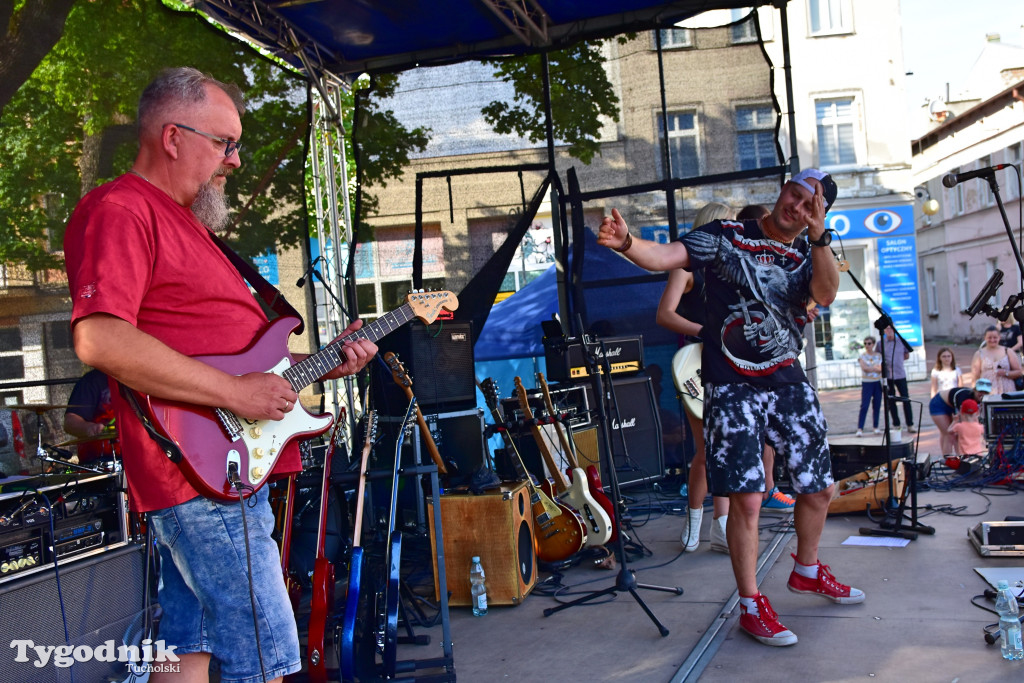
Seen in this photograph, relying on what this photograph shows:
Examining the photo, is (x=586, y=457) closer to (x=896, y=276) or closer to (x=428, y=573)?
(x=428, y=573)

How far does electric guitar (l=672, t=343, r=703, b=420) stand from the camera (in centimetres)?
533

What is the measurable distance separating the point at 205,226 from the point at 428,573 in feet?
11.1

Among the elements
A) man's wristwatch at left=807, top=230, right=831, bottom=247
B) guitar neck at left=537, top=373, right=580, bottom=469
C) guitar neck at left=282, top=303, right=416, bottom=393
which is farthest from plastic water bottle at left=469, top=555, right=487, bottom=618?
man's wristwatch at left=807, top=230, right=831, bottom=247

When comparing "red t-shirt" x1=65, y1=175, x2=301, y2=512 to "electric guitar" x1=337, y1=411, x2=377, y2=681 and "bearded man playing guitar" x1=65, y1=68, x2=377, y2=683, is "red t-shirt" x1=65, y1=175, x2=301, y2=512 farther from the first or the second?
"electric guitar" x1=337, y1=411, x2=377, y2=681

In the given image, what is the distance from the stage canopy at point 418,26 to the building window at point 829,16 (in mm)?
14106

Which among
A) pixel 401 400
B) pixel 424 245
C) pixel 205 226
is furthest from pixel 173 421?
pixel 424 245

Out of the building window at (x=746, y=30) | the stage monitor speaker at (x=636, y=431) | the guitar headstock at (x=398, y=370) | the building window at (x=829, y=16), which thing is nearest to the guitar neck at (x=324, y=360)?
the guitar headstock at (x=398, y=370)

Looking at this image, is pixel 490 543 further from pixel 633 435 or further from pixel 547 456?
pixel 633 435

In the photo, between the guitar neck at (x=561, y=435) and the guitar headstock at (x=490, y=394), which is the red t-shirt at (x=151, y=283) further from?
the guitar neck at (x=561, y=435)

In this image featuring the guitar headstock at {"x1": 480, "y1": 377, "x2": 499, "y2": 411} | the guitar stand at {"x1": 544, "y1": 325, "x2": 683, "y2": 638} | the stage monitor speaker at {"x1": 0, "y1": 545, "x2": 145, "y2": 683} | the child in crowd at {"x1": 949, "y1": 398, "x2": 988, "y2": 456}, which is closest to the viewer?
the stage monitor speaker at {"x1": 0, "y1": 545, "x2": 145, "y2": 683}

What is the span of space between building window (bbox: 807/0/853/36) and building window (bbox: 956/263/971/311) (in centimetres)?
1389

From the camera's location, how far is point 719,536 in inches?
191

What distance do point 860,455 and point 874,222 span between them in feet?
47.3

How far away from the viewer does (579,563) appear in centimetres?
493
